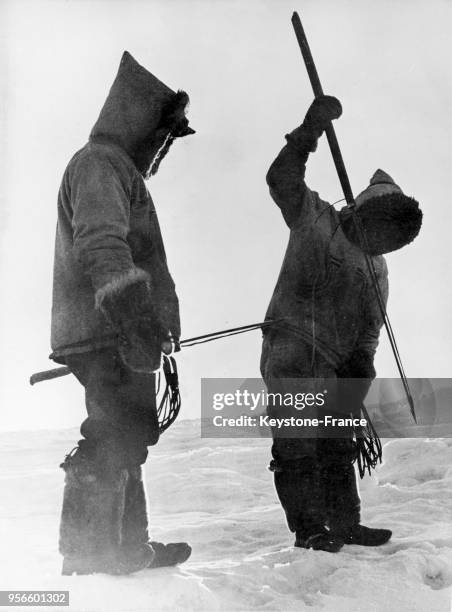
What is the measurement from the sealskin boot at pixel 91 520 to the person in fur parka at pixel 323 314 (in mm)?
491

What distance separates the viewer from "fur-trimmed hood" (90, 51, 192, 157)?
1.70 meters

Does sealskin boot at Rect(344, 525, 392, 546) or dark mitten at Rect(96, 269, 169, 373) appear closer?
dark mitten at Rect(96, 269, 169, 373)

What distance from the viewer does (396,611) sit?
145 cm

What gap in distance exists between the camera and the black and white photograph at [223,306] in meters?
1.50

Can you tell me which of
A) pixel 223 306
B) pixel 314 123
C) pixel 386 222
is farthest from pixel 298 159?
pixel 223 306

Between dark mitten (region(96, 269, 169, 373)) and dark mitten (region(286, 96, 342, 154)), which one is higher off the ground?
dark mitten (region(286, 96, 342, 154))

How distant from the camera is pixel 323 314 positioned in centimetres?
195

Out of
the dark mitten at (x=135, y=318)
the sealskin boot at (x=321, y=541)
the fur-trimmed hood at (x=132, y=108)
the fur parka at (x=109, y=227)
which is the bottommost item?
the sealskin boot at (x=321, y=541)

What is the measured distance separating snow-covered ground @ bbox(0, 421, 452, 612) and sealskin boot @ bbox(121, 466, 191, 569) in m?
0.03

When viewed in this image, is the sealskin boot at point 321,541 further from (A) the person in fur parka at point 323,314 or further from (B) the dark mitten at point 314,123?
(B) the dark mitten at point 314,123

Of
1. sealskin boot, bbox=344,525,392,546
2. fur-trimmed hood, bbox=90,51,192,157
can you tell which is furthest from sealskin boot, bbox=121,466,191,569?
fur-trimmed hood, bbox=90,51,192,157

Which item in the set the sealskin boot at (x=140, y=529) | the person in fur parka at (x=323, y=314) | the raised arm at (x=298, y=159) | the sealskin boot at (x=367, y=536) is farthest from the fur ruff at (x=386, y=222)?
the sealskin boot at (x=140, y=529)

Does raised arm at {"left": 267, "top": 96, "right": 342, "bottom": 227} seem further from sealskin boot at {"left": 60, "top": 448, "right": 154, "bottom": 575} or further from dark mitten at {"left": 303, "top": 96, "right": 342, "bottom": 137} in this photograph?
sealskin boot at {"left": 60, "top": 448, "right": 154, "bottom": 575}

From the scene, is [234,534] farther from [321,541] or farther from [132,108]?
[132,108]
